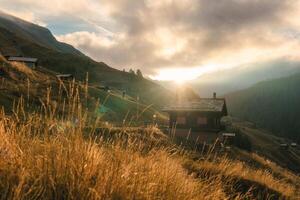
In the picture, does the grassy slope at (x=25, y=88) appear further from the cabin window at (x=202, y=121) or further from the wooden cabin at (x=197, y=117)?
the cabin window at (x=202, y=121)

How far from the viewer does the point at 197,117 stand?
2051 inches

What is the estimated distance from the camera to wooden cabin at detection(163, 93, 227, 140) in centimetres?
5109

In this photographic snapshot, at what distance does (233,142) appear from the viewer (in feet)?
192

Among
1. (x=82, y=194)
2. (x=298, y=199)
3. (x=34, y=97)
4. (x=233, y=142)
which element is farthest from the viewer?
(x=233, y=142)

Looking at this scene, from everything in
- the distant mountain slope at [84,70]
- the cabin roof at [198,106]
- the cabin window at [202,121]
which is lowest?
the cabin window at [202,121]

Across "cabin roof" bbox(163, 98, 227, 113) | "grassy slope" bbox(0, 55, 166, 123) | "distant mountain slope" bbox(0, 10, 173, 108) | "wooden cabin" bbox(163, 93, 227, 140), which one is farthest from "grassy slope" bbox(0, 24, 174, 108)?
"wooden cabin" bbox(163, 93, 227, 140)

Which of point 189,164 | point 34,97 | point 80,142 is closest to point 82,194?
point 80,142

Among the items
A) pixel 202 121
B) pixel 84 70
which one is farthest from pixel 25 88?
pixel 84 70

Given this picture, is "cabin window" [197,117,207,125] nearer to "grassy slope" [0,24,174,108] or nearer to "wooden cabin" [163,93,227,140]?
"wooden cabin" [163,93,227,140]

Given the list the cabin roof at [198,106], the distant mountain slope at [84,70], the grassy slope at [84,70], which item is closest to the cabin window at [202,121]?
the cabin roof at [198,106]

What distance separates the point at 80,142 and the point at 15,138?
69cm

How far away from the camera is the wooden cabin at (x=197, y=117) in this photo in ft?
168

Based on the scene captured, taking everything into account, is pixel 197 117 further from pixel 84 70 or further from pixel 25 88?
pixel 84 70

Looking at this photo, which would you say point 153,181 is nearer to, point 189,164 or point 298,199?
point 298,199
